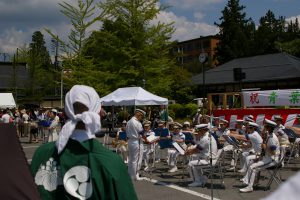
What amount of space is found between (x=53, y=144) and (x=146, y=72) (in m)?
27.4

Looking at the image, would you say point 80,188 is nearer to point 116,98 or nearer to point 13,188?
point 13,188

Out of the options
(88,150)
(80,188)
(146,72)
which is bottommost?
(80,188)

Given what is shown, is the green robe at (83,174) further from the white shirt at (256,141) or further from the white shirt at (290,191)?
the white shirt at (256,141)

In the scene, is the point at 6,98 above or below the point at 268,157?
above

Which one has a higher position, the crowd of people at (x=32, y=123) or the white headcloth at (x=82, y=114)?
the white headcloth at (x=82, y=114)

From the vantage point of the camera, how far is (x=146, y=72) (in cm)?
2983

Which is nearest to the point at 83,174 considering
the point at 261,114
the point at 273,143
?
the point at 273,143

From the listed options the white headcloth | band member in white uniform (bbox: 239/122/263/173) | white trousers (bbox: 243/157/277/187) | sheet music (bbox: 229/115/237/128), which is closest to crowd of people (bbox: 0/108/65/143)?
sheet music (bbox: 229/115/237/128)

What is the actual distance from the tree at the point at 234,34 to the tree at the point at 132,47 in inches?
1441

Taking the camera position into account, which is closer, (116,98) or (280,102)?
(280,102)

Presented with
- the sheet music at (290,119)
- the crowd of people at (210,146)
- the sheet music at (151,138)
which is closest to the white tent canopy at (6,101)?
the crowd of people at (210,146)

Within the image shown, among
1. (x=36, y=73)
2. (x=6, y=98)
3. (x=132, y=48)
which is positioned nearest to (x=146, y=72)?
(x=132, y=48)

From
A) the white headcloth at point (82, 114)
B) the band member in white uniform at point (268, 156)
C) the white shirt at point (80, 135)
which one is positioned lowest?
the band member in white uniform at point (268, 156)

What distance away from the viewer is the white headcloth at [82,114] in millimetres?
2389
